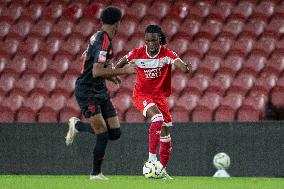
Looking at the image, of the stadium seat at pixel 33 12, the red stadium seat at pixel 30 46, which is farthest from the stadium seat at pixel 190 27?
the stadium seat at pixel 33 12

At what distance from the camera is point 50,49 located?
1236cm

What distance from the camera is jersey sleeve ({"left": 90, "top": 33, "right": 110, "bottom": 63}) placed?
7598mm

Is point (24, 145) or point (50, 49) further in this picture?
point (50, 49)

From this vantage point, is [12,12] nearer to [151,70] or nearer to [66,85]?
[66,85]

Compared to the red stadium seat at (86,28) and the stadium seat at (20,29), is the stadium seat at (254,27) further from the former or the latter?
the stadium seat at (20,29)

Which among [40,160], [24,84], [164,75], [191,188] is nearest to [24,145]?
[40,160]

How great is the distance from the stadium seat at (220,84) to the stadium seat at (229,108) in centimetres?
24

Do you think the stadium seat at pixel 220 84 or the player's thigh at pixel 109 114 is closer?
the player's thigh at pixel 109 114

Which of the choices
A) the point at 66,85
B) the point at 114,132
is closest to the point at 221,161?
the point at 114,132

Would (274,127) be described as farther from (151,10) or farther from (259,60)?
(151,10)

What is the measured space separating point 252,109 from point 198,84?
105 centimetres

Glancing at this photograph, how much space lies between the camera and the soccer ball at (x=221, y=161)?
9.67 m

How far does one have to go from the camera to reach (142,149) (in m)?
10.5

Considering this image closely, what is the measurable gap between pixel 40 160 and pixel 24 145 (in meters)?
0.31
